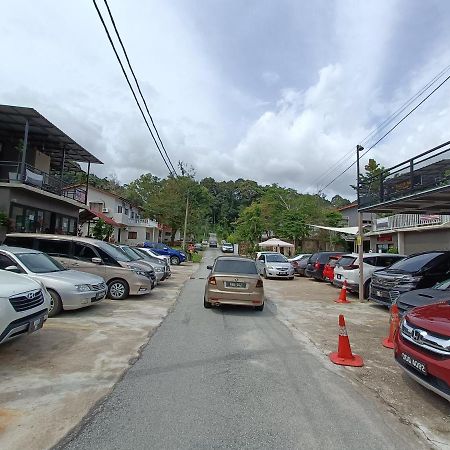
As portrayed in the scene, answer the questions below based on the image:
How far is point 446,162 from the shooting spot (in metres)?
9.34

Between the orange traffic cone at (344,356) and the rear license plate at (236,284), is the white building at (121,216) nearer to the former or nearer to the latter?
the rear license plate at (236,284)

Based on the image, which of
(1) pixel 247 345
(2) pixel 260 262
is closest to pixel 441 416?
(1) pixel 247 345

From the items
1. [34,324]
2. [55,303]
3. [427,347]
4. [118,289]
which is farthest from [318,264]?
[34,324]

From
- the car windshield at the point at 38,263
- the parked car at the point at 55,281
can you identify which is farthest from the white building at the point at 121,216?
the parked car at the point at 55,281

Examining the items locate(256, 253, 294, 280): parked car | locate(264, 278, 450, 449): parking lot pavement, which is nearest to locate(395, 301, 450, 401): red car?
locate(264, 278, 450, 449): parking lot pavement

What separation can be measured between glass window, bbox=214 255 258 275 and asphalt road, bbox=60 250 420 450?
3.41 m

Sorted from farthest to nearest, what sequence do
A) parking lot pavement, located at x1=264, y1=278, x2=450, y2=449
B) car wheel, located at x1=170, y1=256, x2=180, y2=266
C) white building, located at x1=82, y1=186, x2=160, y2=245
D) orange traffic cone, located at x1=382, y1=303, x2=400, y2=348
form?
white building, located at x1=82, y1=186, x2=160, y2=245 → car wheel, located at x1=170, y1=256, x2=180, y2=266 → orange traffic cone, located at x1=382, y1=303, x2=400, y2=348 → parking lot pavement, located at x1=264, y1=278, x2=450, y2=449

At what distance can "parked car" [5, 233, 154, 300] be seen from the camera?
11.2 meters

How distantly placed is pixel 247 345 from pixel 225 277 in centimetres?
309

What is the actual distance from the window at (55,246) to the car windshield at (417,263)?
9.77 metres

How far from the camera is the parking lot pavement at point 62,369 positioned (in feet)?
11.5

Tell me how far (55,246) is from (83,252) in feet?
2.88

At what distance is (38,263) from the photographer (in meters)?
8.59

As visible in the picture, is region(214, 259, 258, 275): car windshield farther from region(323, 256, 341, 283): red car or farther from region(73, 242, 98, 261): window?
region(323, 256, 341, 283): red car
